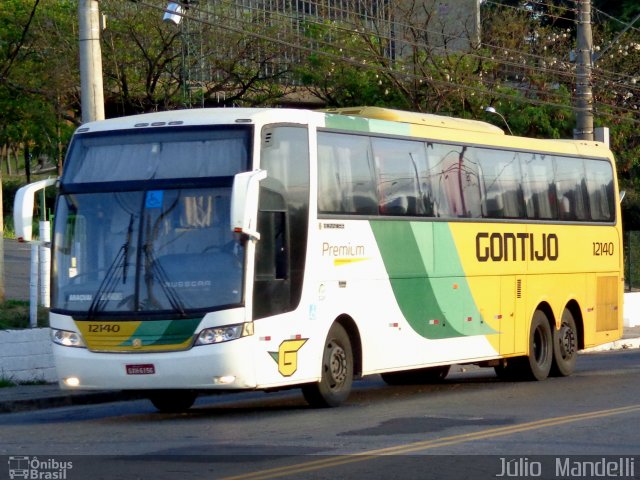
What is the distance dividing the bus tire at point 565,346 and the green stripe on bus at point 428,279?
2437 millimetres

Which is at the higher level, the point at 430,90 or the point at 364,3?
the point at 364,3

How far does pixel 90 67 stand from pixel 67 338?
220 inches

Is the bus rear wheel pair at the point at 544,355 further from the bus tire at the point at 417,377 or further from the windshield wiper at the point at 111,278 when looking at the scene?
the windshield wiper at the point at 111,278

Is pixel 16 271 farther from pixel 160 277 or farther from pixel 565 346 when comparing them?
pixel 160 277

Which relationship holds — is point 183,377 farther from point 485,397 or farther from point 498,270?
point 498,270

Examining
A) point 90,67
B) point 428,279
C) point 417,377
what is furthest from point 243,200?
point 417,377

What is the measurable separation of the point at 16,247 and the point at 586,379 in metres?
23.2

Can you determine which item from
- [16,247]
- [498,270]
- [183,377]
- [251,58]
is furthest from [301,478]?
[251,58]

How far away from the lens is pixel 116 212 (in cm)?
1344

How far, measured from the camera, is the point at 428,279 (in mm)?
16344

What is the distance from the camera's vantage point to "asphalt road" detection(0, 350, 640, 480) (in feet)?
31.2

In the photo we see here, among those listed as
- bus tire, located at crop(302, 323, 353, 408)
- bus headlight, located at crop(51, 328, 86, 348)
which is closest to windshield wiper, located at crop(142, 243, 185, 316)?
bus headlight, located at crop(51, 328, 86, 348)

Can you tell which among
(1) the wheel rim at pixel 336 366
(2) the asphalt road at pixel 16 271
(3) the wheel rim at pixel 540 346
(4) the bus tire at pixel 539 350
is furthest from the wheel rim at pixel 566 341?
(2) the asphalt road at pixel 16 271

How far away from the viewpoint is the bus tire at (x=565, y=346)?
1941 cm
